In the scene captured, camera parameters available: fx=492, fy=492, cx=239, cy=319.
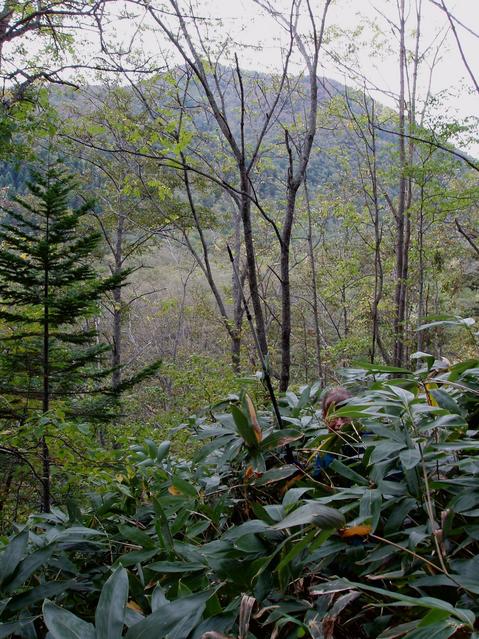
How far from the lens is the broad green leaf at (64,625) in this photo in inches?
20.5

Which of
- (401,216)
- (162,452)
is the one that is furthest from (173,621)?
(401,216)

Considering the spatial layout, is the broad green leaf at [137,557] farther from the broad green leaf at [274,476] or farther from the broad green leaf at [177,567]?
the broad green leaf at [274,476]

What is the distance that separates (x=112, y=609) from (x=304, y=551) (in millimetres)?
287

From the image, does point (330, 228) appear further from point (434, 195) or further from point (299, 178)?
point (299, 178)

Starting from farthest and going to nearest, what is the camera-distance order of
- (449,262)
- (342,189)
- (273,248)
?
1. (273,248)
2. (342,189)
3. (449,262)

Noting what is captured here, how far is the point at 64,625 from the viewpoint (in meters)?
0.53

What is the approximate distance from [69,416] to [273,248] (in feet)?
31.2

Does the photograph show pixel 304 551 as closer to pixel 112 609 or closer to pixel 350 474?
Answer: pixel 350 474

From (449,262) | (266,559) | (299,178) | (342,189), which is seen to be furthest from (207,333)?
(266,559)

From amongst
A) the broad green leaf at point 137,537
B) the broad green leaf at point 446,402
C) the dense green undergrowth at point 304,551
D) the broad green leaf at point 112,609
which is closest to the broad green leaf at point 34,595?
the dense green undergrowth at point 304,551

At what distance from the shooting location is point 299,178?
7.02 ft

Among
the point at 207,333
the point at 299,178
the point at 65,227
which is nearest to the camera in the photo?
the point at 299,178

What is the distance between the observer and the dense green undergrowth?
55cm

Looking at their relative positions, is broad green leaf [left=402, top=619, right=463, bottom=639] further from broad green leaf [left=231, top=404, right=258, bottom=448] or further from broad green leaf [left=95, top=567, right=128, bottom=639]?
broad green leaf [left=231, top=404, right=258, bottom=448]
